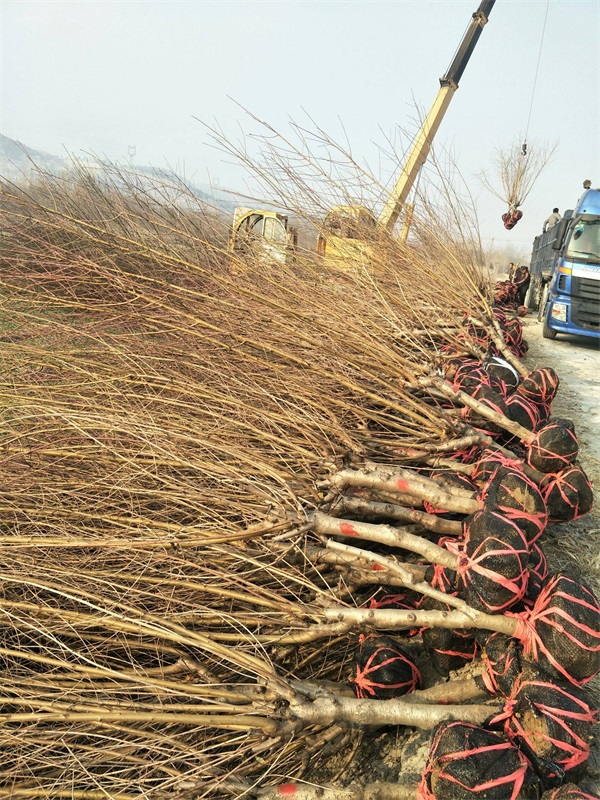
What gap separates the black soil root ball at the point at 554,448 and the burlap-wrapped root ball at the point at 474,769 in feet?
4.60

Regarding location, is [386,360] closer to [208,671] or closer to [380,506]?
[380,506]

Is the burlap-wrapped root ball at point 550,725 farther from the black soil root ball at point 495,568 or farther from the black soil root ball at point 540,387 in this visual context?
the black soil root ball at point 540,387

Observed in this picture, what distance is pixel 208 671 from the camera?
5.42 feet

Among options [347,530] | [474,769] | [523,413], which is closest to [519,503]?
[347,530]

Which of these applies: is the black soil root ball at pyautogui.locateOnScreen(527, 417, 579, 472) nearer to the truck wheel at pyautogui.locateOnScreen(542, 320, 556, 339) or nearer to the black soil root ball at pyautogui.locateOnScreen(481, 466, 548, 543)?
the black soil root ball at pyautogui.locateOnScreen(481, 466, 548, 543)

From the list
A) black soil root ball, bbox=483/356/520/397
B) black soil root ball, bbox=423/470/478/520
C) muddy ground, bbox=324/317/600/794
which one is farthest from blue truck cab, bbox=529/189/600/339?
black soil root ball, bbox=423/470/478/520

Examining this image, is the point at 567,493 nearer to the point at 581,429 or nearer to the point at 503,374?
the point at 503,374

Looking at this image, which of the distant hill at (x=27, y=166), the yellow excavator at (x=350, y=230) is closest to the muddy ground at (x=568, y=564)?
the yellow excavator at (x=350, y=230)

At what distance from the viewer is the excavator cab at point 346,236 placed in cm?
410

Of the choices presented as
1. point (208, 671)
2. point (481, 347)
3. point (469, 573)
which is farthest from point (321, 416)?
point (481, 347)

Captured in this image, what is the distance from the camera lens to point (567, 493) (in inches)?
96.8

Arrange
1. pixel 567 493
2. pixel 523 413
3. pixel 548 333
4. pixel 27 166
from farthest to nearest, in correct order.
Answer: pixel 548 333 → pixel 27 166 → pixel 523 413 → pixel 567 493

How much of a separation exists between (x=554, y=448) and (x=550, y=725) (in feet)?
4.43

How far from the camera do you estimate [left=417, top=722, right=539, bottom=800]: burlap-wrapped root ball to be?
52.0 inches
